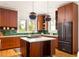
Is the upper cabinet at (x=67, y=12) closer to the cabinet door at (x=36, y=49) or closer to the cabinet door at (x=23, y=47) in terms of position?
the cabinet door at (x=36, y=49)

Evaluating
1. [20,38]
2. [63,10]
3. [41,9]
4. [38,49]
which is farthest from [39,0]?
[38,49]

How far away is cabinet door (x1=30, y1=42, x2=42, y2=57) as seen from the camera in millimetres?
1880

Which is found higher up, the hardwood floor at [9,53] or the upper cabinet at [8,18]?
the upper cabinet at [8,18]

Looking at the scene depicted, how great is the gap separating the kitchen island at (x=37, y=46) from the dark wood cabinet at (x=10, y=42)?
0.08 meters

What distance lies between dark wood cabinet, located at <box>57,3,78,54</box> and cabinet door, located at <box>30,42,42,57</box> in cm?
38

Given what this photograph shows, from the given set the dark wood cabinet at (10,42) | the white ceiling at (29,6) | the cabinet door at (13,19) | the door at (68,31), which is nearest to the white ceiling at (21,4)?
the white ceiling at (29,6)

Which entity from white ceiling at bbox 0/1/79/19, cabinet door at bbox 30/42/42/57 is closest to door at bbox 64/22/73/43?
white ceiling at bbox 0/1/79/19

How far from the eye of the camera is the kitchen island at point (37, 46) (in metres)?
1.86

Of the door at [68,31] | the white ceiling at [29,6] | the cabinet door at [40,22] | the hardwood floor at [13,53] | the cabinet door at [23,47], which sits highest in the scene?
the white ceiling at [29,6]

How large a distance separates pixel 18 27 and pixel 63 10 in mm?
874

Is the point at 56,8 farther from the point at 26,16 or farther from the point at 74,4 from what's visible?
the point at 26,16

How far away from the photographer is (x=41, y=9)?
1868mm

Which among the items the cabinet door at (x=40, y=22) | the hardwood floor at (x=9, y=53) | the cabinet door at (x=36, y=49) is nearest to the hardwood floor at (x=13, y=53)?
the hardwood floor at (x=9, y=53)

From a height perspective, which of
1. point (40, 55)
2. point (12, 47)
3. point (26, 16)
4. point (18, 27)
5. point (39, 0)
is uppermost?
point (39, 0)
